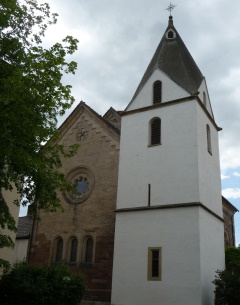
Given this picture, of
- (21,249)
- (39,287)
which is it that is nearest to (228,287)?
(39,287)

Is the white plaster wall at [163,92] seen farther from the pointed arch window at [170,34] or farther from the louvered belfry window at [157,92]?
the pointed arch window at [170,34]

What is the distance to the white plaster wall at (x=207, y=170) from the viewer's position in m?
17.7

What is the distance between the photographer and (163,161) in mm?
18469

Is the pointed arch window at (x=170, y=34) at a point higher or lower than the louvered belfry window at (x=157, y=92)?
higher

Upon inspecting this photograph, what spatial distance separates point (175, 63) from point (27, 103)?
14032mm

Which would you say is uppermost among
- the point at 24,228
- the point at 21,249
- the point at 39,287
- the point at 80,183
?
the point at 80,183

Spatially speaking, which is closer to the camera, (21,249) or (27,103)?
(27,103)

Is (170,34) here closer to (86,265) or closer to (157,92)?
(157,92)

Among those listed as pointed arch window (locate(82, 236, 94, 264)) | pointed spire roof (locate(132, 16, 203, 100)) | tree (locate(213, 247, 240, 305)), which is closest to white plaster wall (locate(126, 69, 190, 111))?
pointed spire roof (locate(132, 16, 203, 100))

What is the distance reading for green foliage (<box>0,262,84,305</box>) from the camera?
42.9 ft

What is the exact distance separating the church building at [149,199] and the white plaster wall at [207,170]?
0.19 ft

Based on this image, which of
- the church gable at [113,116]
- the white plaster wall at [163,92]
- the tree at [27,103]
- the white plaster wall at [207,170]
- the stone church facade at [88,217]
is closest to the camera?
the tree at [27,103]

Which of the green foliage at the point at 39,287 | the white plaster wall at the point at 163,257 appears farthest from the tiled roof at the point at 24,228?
the green foliage at the point at 39,287

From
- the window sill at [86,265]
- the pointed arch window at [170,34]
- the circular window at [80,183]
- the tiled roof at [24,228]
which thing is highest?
the pointed arch window at [170,34]
